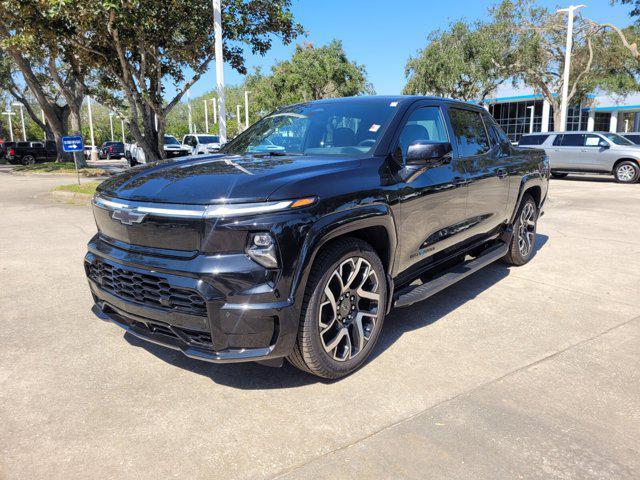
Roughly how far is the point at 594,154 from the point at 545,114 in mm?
23624

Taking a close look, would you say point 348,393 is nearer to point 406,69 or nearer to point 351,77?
point 406,69

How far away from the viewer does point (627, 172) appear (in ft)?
53.3

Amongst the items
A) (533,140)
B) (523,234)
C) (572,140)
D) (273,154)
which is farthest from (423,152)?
(533,140)

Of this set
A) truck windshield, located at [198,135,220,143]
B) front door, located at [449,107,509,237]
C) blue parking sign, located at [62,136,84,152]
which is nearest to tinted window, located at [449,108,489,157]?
front door, located at [449,107,509,237]

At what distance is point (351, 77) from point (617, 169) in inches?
1034

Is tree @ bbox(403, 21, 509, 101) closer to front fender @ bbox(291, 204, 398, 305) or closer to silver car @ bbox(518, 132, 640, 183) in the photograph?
silver car @ bbox(518, 132, 640, 183)

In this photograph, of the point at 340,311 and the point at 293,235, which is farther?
the point at 340,311

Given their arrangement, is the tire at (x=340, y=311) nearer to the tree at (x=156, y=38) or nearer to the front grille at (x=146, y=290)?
the front grille at (x=146, y=290)

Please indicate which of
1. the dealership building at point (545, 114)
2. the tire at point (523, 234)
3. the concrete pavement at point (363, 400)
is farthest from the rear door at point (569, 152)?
the dealership building at point (545, 114)

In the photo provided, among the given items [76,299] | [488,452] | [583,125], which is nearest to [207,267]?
[488,452]

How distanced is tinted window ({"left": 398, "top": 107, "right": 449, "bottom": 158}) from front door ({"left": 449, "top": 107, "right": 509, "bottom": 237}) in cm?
24

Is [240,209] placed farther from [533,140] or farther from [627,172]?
[533,140]

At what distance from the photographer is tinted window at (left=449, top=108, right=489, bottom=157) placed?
451 cm

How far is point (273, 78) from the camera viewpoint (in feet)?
133
